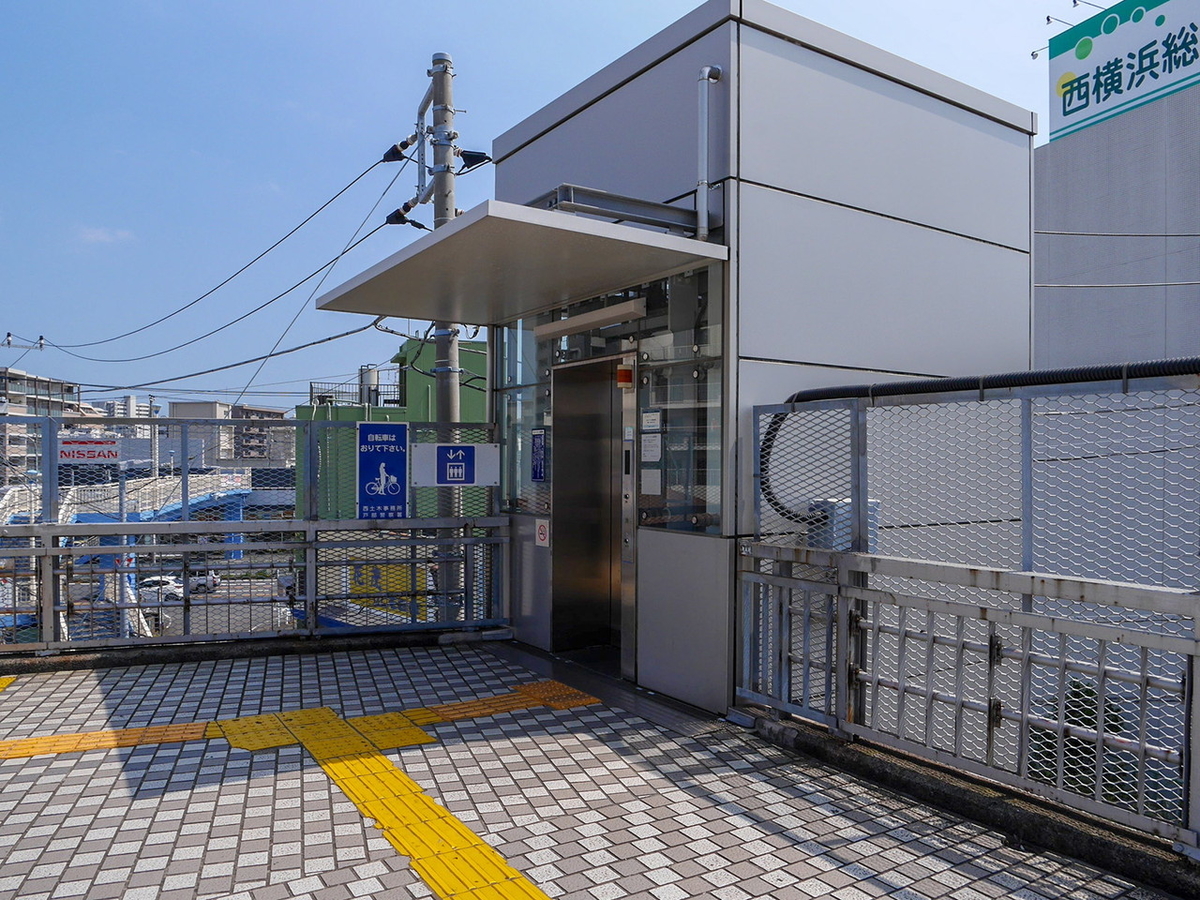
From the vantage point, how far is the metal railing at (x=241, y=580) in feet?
23.0

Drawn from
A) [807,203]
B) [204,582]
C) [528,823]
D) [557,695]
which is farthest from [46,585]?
[807,203]

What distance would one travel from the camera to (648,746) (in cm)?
510

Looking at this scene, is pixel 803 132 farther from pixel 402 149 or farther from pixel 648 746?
pixel 402 149

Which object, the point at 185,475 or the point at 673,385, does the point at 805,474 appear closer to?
the point at 673,385

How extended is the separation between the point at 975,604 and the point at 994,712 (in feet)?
3.32

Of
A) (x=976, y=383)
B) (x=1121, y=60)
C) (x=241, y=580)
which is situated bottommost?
(x=241, y=580)

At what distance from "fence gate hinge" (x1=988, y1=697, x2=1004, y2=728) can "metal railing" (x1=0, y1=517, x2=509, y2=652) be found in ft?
16.1

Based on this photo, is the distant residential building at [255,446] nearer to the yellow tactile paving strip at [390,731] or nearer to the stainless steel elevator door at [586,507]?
the stainless steel elevator door at [586,507]

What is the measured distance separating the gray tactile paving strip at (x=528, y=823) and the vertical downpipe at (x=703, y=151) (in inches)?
130


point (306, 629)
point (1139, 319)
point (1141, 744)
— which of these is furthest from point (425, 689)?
point (1139, 319)

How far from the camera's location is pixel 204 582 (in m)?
7.42

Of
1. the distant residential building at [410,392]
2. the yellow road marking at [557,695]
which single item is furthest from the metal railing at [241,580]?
the distant residential building at [410,392]

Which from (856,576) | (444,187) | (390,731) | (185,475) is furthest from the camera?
(444,187)

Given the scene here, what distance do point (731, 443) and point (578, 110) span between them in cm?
344
